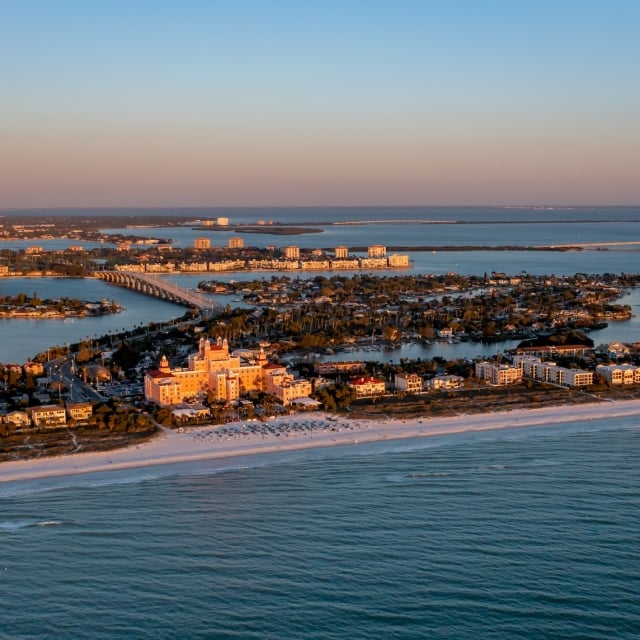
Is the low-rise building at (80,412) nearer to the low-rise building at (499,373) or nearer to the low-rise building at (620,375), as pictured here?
the low-rise building at (499,373)

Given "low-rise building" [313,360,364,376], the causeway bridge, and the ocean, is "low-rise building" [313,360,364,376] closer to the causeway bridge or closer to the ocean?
the ocean

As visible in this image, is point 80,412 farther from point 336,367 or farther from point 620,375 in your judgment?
point 620,375

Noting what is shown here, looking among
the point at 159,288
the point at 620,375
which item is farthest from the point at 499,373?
the point at 159,288

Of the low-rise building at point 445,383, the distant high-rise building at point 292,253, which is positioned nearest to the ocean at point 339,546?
the low-rise building at point 445,383

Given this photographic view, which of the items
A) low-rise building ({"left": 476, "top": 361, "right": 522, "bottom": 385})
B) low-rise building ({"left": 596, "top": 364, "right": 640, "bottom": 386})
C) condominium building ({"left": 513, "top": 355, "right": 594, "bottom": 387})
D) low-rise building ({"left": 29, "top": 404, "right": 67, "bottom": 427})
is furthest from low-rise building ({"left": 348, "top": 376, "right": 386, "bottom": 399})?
low-rise building ({"left": 29, "top": 404, "right": 67, "bottom": 427})

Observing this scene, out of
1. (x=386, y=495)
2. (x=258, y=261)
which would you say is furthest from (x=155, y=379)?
(x=258, y=261)

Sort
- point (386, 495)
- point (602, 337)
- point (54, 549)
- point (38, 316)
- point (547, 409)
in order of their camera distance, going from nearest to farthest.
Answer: point (54, 549) < point (386, 495) < point (547, 409) < point (602, 337) < point (38, 316)

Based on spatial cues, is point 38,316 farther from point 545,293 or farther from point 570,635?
point 570,635

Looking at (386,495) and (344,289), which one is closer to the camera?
(386,495)
